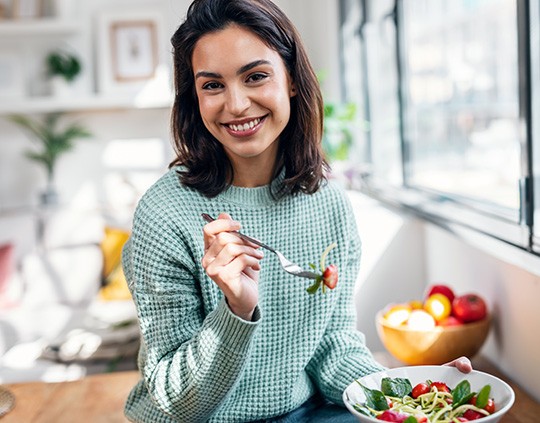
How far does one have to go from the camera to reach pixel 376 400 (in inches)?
41.4

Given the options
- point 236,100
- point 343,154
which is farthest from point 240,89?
point 343,154

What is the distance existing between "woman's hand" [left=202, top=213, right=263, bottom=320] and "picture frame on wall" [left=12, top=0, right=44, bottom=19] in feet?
14.4

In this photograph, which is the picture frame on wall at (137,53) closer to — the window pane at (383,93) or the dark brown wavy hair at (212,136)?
the window pane at (383,93)

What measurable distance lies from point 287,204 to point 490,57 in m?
1.19

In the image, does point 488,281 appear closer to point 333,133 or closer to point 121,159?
point 333,133

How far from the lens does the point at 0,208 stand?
205 inches

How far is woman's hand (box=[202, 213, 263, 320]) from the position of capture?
107cm

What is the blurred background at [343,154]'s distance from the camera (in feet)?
6.55

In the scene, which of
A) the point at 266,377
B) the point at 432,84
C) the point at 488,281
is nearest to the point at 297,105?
the point at 266,377

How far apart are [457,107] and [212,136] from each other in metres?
1.57

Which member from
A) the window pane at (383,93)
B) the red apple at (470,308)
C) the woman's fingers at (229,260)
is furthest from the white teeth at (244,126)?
the window pane at (383,93)

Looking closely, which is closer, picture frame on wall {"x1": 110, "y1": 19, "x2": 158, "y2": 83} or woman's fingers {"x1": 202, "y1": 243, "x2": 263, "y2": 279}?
woman's fingers {"x1": 202, "y1": 243, "x2": 263, "y2": 279}

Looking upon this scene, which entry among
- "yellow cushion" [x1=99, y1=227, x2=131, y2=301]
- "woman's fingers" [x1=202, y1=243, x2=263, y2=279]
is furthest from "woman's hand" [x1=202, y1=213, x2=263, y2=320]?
"yellow cushion" [x1=99, y1=227, x2=131, y2=301]

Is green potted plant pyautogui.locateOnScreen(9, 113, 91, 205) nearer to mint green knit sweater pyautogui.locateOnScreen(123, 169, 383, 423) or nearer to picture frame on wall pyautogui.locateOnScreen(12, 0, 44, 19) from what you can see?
picture frame on wall pyautogui.locateOnScreen(12, 0, 44, 19)
